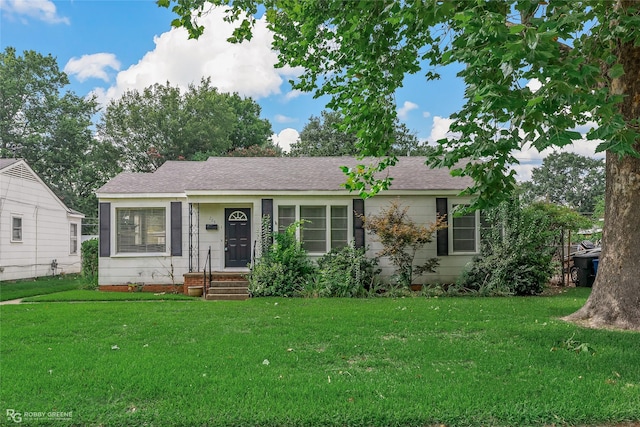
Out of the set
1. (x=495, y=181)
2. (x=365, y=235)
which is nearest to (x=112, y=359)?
(x=495, y=181)

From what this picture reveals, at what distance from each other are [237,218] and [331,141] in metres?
19.2

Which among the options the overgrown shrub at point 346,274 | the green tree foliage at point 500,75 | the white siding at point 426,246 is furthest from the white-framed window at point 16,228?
the white siding at point 426,246

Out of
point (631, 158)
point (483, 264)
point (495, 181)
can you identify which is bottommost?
point (483, 264)

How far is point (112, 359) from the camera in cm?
474

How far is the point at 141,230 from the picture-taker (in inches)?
489

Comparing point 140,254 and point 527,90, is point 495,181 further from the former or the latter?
point 140,254

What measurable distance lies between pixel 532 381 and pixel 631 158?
424 centimetres

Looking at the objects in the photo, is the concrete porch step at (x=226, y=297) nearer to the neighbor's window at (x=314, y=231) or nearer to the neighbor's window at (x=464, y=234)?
the neighbor's window at (x=314, y=231)

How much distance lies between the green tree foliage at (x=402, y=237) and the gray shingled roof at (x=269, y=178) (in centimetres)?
97

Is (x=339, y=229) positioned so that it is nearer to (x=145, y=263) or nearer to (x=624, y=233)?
(x=145, y=263)

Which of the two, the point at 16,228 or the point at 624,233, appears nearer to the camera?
the point at 624,233

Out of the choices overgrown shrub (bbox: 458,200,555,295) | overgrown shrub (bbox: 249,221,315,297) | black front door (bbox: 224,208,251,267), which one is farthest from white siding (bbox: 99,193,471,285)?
overgrown shrub (bbox: 458,200,555,295)

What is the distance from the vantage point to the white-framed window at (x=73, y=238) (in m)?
20.0

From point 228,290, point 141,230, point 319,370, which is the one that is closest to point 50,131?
point 141,230
